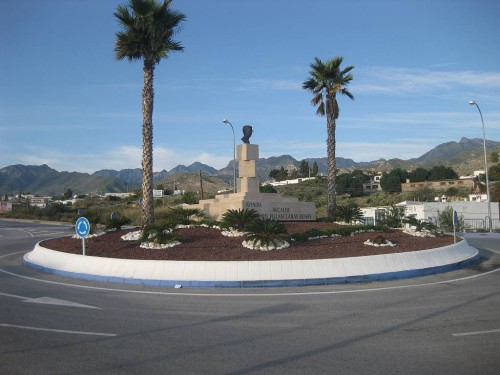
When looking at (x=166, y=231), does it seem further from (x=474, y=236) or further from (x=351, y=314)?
(x=474, y=236)

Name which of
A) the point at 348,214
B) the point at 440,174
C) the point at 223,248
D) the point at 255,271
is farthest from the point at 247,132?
the point at 440,174

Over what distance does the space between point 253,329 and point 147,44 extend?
16511 millimetres

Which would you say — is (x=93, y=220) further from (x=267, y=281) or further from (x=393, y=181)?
(x=393, y=181)

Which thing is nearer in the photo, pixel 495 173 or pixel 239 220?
pixel 239 220

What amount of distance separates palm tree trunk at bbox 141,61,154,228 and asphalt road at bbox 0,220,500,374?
22.2ft

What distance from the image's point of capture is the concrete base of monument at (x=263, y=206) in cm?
2436

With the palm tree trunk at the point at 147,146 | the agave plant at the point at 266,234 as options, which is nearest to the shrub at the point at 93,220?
the palm tree trunk at the point at 147,146

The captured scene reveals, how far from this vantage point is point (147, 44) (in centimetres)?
2217

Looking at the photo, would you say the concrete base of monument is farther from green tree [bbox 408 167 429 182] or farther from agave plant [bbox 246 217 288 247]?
green tree [bbox 408 167 429 182]

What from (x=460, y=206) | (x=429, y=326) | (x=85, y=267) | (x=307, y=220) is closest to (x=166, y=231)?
(x=85, y=267)

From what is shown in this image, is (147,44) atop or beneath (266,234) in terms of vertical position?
atop

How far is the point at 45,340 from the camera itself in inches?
320

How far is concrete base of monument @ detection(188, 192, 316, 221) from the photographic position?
24.4 meters

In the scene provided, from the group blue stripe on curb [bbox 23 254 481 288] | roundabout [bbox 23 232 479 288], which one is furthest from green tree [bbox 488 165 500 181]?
blue stripe on curb [bbox 23 254 481 288]
